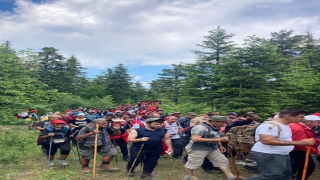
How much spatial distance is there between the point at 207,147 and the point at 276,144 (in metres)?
2.03

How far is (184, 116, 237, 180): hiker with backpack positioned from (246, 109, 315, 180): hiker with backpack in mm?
1397

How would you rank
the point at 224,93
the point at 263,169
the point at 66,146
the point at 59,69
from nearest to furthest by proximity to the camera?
the point at 263,169 < the point at 66,146 < the point at 224,93 < the point at 59,69

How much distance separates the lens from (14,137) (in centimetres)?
1175

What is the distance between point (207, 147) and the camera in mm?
6223

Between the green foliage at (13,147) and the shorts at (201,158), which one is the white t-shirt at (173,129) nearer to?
the shorts at (201,158)

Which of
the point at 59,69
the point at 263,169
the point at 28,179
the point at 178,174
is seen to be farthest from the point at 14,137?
the point at 59,69

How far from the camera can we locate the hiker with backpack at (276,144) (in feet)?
14.5

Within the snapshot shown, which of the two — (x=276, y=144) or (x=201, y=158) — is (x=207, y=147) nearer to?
(x=201, y=158)

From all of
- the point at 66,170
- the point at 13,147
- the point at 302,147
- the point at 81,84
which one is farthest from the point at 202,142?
the point at 81,84

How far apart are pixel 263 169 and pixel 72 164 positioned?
610 centimetres

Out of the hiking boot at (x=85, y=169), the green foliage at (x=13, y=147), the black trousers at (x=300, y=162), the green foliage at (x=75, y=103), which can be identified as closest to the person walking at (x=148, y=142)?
the hiking boot at (x=85, y=169)

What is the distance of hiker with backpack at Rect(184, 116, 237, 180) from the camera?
595cm

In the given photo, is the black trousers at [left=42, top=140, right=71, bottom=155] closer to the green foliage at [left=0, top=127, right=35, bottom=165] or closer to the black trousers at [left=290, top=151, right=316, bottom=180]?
the green foliage at [left=0, top=127, right=35, bottom=165]

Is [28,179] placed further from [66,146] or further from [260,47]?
[260,47]
